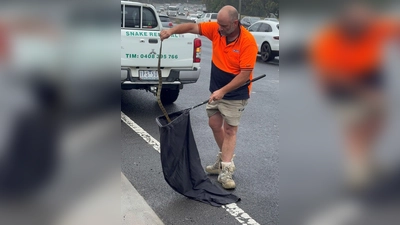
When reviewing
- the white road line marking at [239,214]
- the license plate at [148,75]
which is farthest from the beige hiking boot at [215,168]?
the license plate at [148,75]

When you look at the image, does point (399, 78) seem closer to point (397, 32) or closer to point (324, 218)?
point (397, 32)

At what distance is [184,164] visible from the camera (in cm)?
369

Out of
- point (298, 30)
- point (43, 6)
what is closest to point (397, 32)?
point (298, 30)

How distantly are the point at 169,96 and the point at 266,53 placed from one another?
8.56m

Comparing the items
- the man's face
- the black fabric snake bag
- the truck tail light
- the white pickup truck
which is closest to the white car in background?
the truck tail light

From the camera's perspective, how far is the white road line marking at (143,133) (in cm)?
545

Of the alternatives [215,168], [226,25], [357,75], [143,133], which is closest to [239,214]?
[215,168]

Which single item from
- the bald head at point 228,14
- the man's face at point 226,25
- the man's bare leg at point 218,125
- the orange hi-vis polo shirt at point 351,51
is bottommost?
the man's bare leg at point 218,125

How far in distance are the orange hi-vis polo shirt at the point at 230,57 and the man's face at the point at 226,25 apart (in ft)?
0.34

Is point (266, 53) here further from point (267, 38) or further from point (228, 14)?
point (228, 14)

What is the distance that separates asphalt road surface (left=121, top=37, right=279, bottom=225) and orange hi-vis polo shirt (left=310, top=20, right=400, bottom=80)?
2277 millimetres

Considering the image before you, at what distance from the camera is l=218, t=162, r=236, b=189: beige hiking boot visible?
13.4 feet

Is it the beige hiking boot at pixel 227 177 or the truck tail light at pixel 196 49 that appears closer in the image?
the beige hiking boot at pixel 227 177

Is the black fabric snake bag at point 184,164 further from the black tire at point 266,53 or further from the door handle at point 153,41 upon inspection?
the black tire at point 266,53
